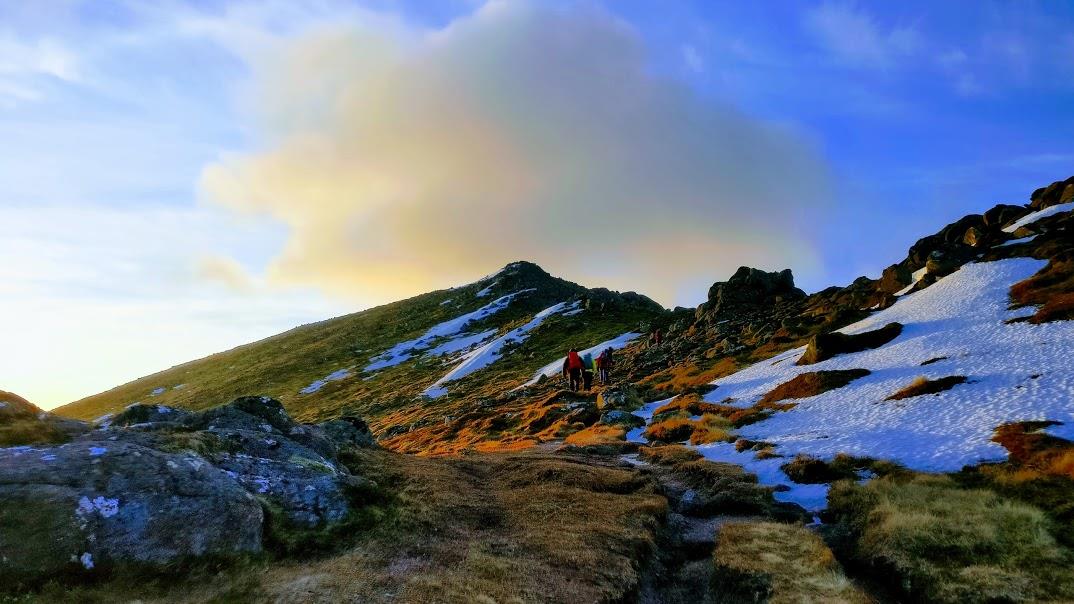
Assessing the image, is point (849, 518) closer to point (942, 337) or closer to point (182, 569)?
point (182, 569)

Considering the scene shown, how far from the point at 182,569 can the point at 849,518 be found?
15.9m

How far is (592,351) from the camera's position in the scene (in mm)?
75938

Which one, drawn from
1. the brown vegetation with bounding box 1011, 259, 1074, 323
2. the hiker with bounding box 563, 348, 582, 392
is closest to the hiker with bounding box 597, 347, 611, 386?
the hiker with bounding box 563, 348, 582, 392

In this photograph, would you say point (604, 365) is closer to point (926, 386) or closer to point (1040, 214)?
point (926, 386)

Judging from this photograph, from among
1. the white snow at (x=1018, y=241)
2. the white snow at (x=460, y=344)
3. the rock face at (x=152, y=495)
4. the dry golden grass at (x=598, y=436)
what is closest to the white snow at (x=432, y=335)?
the white snow at (x=460, y=344)

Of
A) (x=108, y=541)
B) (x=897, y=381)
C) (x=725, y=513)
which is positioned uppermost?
(x=108, y=541)

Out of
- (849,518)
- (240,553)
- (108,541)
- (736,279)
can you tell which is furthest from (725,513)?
(736,279)

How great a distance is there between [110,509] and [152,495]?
2.45ft

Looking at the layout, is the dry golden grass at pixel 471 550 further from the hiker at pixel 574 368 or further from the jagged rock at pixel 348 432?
the hiker at pixel 574 368

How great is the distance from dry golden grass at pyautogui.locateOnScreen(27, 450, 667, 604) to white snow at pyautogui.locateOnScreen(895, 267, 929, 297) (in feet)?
131

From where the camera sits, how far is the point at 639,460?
25938mm

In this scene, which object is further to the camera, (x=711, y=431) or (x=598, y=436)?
(x=598, y=436)

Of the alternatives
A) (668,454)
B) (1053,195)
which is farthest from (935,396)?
(1053,195)

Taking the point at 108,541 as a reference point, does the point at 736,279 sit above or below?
above
